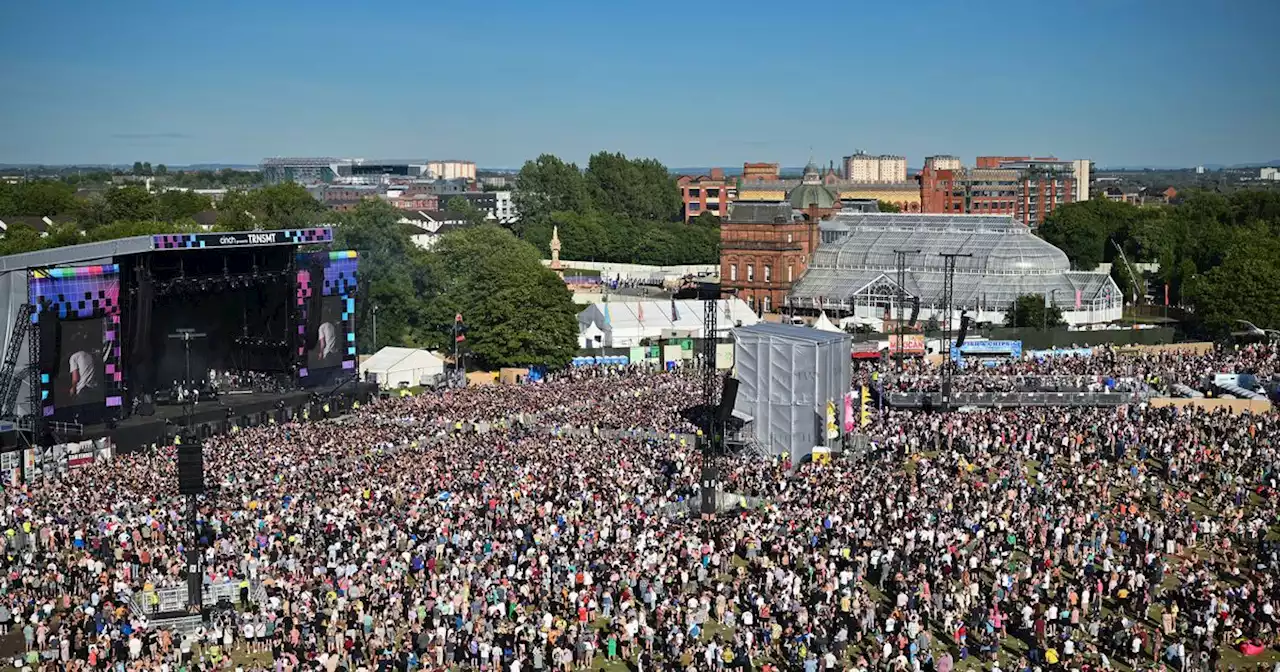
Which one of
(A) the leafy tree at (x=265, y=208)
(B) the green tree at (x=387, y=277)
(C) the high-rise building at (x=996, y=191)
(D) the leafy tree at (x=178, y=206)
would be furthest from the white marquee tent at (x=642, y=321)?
(C) the high-rise building at (x=996, y=191)

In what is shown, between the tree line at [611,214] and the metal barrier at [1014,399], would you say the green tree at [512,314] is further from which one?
the tree line at [611,214]

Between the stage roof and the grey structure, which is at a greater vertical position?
the stage roof

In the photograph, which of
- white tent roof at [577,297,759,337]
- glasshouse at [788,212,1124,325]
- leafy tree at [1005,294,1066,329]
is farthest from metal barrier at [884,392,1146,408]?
glasshouse at [788,212,1124,325]

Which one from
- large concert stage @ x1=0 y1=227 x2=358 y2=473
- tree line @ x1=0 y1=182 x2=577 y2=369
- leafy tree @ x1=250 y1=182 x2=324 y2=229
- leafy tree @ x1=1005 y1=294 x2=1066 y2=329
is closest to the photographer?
large concert stage @ x1=0 y1=227 x2=358 y2=473

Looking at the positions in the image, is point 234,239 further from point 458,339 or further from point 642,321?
point 642,321

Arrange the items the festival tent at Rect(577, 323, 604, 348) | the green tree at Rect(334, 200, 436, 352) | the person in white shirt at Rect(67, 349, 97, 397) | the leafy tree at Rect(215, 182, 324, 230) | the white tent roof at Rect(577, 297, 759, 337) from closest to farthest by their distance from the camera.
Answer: the person in white shirt at Rect(67, 349, 97, 397), the green tree at Rect(334, 200, 436, 352), the festival tent at Rect(577, 323, 604, 348), the white tent roof at Rect(577, 297, 759, 337), the leafy tree at Rect(215, 182, 324, 230)

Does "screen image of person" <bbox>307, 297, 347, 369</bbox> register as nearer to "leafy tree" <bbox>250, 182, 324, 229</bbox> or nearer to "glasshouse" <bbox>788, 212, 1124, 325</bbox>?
"glasshouse" <bbox>788, 212, 1124, 325</bbox>

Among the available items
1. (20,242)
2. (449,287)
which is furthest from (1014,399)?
(20,242)
